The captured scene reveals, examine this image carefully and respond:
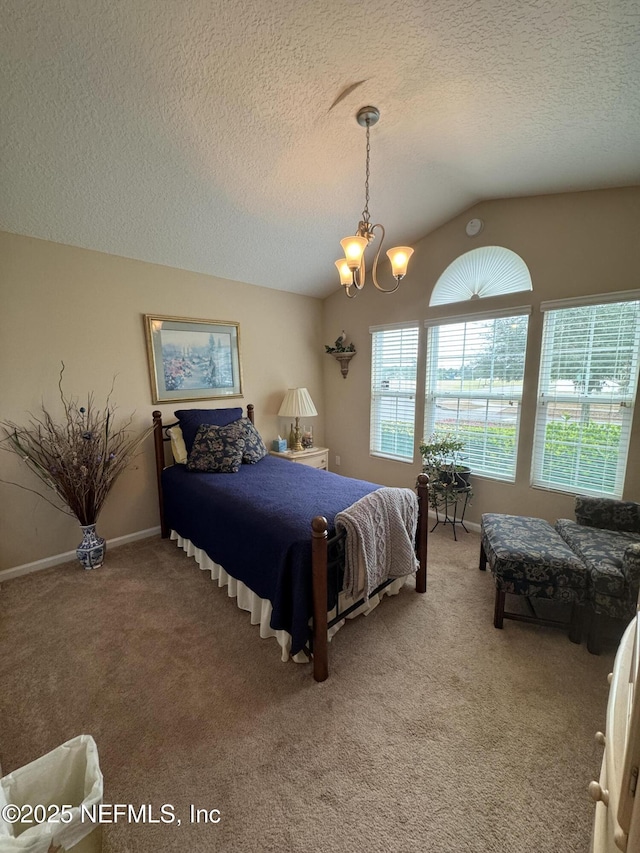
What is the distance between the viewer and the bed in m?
1.71

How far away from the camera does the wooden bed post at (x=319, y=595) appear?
162 centimetres

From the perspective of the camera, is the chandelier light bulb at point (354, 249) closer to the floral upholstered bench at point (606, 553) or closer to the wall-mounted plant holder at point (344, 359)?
the floral upholstered bench at point (606, 553)

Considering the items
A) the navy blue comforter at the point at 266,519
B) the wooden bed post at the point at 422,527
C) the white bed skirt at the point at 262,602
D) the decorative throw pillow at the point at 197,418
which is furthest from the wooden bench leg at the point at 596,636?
the decorative throw pillow at the point at 197,418

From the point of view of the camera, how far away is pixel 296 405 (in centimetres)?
384

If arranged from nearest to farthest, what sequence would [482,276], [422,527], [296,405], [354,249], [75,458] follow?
[354,249] → [422,527] → [75,458] → [482,276] → [296,405]

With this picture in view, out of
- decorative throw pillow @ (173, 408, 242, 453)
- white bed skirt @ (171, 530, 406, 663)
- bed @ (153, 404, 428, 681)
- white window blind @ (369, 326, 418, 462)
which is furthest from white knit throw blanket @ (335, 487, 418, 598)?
decorative throw pillow @ (173, 408, 242, 453)

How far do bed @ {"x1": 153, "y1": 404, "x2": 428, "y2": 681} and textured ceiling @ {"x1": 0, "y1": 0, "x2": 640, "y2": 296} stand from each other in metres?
1.76

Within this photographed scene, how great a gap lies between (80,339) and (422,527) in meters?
3.00

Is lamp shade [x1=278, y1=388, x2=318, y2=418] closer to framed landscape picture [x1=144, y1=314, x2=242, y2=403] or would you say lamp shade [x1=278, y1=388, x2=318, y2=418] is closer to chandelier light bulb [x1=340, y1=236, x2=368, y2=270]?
framed landscape picture [x1=144, y1=314, x2=242, y2=403]

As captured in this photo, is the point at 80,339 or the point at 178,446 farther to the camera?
the point at 178,446

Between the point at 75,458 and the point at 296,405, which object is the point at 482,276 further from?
the point at 75,458

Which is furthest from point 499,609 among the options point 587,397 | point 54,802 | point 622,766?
point 54,802

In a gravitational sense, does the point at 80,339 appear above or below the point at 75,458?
above

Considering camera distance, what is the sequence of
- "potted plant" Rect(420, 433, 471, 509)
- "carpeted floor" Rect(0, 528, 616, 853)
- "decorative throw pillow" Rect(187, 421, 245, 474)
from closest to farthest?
"carpeted floor" Rect(0, 528, 616, 853)
"decorative throw pillow" Rect(187, 421, 245, 474)
"potted plant" Rect(420, 433, 471, 509)
